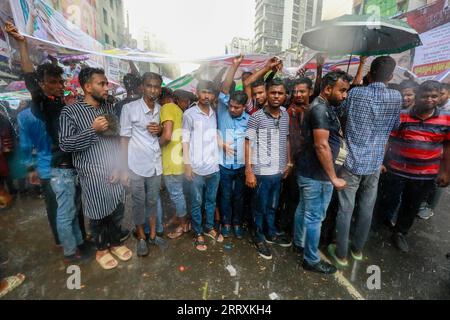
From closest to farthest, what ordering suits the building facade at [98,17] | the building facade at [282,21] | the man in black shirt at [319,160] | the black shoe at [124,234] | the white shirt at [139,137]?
the man in black shirt at [319,160]
the white shirt at [139,137]
the black shoe at [124,234]
the building facade at [98,17]
the building facade at [282,21]

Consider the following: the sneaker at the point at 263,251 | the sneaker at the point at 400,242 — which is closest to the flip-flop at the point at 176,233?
the sneaker at the point at 263,251

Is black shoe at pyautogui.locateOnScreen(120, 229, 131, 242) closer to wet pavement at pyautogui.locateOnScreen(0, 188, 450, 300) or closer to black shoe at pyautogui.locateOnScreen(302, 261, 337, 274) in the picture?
wet pavement at pyautogui.locateOnScreen(0, 188, 450, 300)

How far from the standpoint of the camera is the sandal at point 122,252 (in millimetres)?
2834

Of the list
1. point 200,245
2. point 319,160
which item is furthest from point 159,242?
point 319,160

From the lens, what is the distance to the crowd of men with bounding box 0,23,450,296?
2.41 metres

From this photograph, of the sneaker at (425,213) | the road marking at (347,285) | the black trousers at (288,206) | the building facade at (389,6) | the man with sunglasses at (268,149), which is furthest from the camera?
the building facade at (389,6)

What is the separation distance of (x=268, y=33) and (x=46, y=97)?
69.6 m

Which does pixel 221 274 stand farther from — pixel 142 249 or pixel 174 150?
pixel 174 150

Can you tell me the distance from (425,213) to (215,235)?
403 cm

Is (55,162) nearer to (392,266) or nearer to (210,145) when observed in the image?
(210,145)

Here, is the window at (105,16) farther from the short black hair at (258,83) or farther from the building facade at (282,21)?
the building facade at (282,21)

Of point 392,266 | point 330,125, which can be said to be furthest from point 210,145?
point 392,266

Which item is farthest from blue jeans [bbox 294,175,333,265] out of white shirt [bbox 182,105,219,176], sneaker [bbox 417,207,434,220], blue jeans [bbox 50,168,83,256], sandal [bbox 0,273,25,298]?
sandal [bbox 0,273,25,298]

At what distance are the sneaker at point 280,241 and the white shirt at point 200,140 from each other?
1.37m
